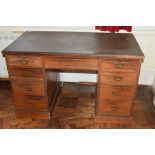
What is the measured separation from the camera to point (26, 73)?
1.72 m

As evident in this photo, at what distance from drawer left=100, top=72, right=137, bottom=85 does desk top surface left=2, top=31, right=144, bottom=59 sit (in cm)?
19

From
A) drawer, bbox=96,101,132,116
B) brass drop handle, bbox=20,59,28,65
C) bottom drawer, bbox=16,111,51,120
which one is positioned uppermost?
brass drop handle, bbox=20,59,28,65

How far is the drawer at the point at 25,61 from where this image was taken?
1.64 meters

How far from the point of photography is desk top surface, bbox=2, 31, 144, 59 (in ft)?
5.15

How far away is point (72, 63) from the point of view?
163cm

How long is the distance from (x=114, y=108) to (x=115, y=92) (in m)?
0.19

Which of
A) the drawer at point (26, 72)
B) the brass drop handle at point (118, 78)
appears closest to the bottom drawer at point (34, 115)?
the drawer at point (26, 72)

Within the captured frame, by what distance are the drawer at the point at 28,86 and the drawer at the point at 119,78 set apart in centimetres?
59

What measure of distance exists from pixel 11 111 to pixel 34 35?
89 centimetres

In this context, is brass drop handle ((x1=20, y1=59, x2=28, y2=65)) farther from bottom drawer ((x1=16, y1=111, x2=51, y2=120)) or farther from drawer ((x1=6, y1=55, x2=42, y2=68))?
bottom drawer ((x1=16, y1=111, x2=51, y2=120))

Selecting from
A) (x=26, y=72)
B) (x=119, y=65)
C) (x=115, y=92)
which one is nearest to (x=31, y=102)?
(x=26, y=72)

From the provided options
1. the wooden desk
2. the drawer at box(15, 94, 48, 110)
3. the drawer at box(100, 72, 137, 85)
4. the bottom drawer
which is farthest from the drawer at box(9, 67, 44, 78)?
the drawer at box(100, 72, 137, 85)

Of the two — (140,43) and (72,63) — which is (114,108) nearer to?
(72,63)
